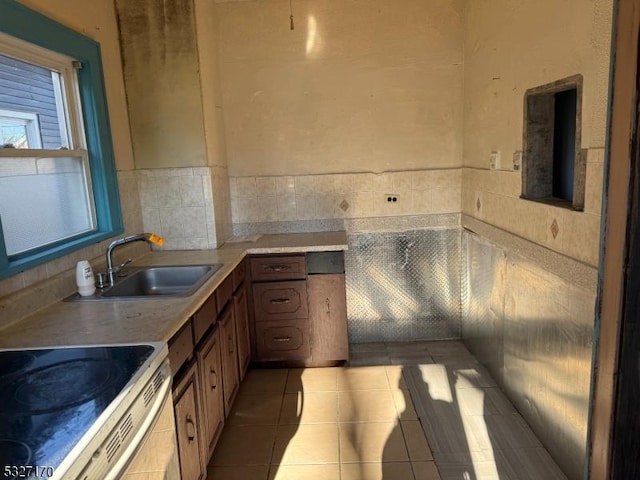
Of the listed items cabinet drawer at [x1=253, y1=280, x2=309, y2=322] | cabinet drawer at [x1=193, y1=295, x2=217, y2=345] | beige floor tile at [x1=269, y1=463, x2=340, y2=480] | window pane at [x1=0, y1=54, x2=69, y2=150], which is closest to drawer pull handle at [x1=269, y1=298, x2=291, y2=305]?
cabinet drawer at [x1=253, y1=280, x2=309, y2=322]

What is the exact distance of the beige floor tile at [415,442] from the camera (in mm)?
2223

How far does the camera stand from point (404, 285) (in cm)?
354

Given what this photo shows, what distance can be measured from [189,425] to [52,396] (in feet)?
2.44

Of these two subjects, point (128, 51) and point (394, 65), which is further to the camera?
point (394, 65)

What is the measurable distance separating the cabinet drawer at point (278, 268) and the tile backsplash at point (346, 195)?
1.82ft

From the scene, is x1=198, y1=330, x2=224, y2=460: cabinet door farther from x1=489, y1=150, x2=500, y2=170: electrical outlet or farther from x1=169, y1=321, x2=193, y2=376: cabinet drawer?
x1=489, y1=150, x2=500, y2=170: electrical outlet

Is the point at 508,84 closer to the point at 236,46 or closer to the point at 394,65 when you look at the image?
the point at 394,65

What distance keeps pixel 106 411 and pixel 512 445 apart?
Result: 201cm

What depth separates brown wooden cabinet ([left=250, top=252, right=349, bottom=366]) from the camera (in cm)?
304

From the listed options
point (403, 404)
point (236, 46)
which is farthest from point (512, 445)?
point (236, 46)

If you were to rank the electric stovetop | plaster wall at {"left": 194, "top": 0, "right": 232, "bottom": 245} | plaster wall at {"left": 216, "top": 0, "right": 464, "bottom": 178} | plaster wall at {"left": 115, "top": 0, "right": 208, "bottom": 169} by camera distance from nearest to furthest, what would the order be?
the electric stovetop < plaster wall at {"left": 115, "top": 0, "right": 208, "bottom": 169} < plaster wall at {"left": 194, "top": 0, "right": 232, "bottom": 245} < plaster wall at {"left": 216, "top": 0, "right": 464, "bottom": 178}

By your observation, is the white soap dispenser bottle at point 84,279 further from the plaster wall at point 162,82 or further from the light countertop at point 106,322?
the plaster wall at point 162,82

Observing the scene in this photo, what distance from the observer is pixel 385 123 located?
11.1 ft

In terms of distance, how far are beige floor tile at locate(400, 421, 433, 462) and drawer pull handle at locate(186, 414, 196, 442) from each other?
1.08m
